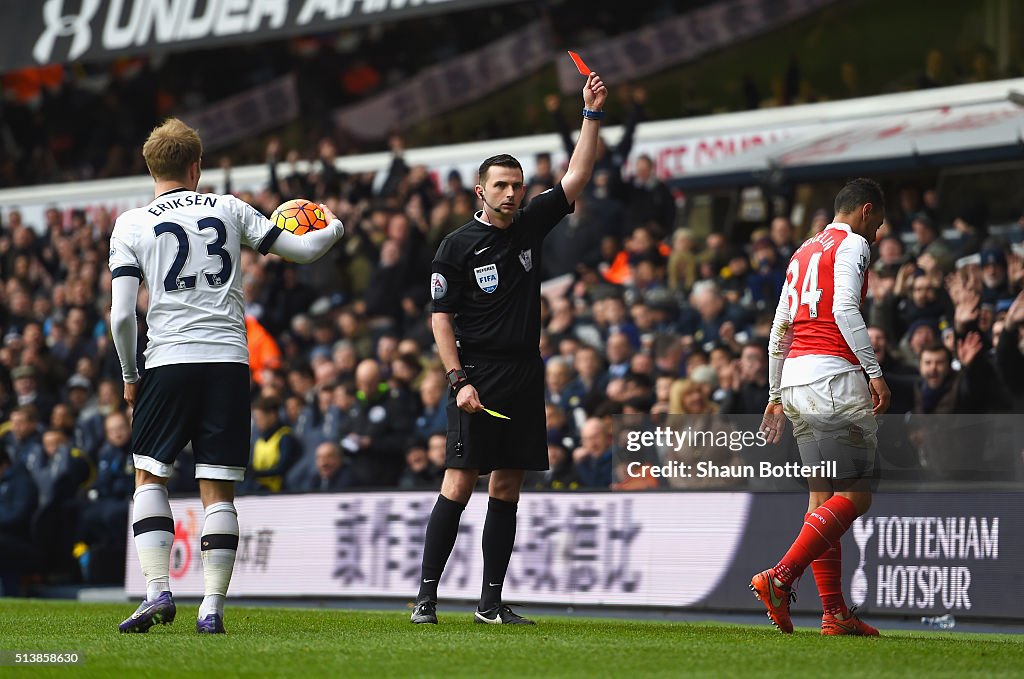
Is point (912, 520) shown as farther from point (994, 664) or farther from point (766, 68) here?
point (766, 68)

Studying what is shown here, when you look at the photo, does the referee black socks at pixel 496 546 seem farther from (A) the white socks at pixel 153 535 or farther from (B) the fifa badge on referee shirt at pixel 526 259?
(A) the white socks at pixel 153 535

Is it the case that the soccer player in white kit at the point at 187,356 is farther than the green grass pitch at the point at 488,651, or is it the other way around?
the soccer player in white kit at the point at 187,356

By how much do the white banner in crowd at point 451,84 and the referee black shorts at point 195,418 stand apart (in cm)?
1732

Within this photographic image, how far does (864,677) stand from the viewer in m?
5.13

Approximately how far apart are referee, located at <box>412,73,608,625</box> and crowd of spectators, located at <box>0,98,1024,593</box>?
2811 mm

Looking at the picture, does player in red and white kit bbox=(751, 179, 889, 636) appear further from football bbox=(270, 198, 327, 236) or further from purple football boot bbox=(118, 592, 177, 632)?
purple football boot bbox=(118, 592, 177, 632)

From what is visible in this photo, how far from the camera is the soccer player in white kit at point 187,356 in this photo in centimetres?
650

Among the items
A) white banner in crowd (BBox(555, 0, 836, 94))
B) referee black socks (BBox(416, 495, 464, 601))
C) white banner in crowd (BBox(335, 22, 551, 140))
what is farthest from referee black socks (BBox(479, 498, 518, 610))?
white banner in crowd (BBox(335, 22, 551, 140))

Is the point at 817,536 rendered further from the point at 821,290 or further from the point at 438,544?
the point at 438,544

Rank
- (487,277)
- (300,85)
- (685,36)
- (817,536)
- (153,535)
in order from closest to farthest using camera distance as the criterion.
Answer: (153,535), (817,536), (487,277), (685,36), (300,85)

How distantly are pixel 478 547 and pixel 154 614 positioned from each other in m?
4.27

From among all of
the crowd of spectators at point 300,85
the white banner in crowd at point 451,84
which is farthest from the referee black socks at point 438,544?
the white banner in crowd at point 451,84

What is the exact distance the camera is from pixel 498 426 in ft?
23.7

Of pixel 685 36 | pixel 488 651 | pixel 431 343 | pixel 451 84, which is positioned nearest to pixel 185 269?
pixel 488 651
